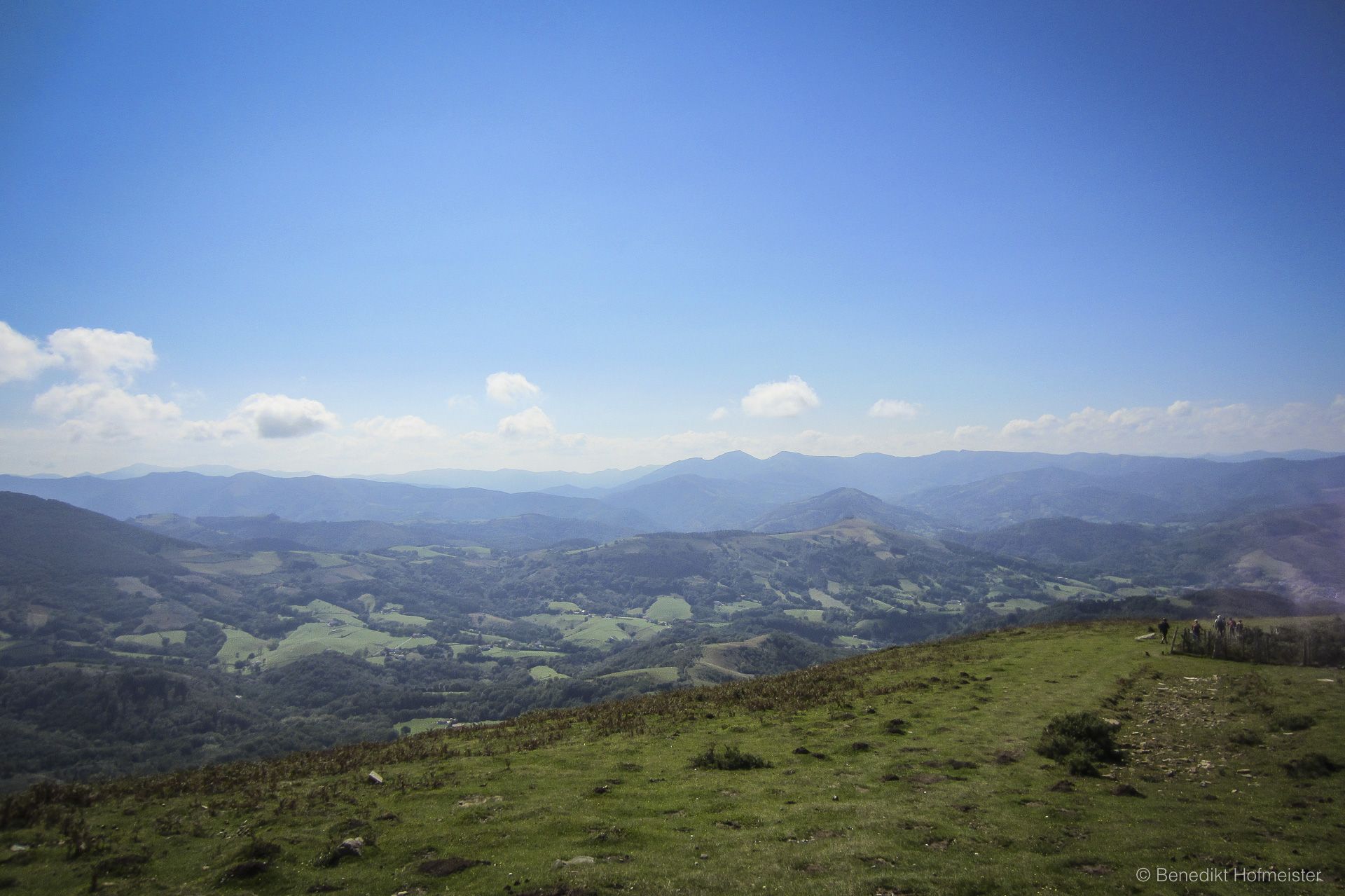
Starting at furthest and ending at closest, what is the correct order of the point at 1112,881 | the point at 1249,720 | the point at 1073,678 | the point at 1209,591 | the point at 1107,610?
the point at 1209,591 → the point at 1107,610 → the point at 1073,678 → the point at 1249,720 → the point at 1112,881

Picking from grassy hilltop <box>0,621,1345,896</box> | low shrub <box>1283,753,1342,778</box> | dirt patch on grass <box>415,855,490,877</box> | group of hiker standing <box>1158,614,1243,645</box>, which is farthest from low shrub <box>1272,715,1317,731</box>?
dirt patch on grass <box>415,855,490,877</box>

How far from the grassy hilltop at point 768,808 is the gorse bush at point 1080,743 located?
41 centimetres

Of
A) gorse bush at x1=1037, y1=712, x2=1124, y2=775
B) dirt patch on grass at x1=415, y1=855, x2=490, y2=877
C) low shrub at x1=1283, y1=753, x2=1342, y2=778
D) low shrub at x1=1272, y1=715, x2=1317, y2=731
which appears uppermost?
dirt patch on grass at x1=415, y1=855, x2=490, y2=877

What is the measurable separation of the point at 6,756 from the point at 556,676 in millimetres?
122541

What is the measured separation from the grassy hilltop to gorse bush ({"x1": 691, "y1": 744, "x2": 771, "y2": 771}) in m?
0.15

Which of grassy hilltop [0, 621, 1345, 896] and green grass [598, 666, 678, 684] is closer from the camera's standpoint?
grassy hilltop [0, 621, 1345, 896]

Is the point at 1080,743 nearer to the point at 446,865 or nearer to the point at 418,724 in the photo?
the point at 446,865

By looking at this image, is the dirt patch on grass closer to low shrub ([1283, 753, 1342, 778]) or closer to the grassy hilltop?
the grassy hilltop

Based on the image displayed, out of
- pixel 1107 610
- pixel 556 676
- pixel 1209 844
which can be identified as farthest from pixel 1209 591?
pixel 1209 844

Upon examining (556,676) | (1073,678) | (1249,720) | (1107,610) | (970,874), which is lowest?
(556,676)

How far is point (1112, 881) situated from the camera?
10.5 meters

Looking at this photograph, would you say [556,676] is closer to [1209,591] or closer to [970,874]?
[970,874]

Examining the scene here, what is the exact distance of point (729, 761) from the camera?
61.5 ft

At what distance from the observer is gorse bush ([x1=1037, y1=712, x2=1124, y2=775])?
16.8 metres
